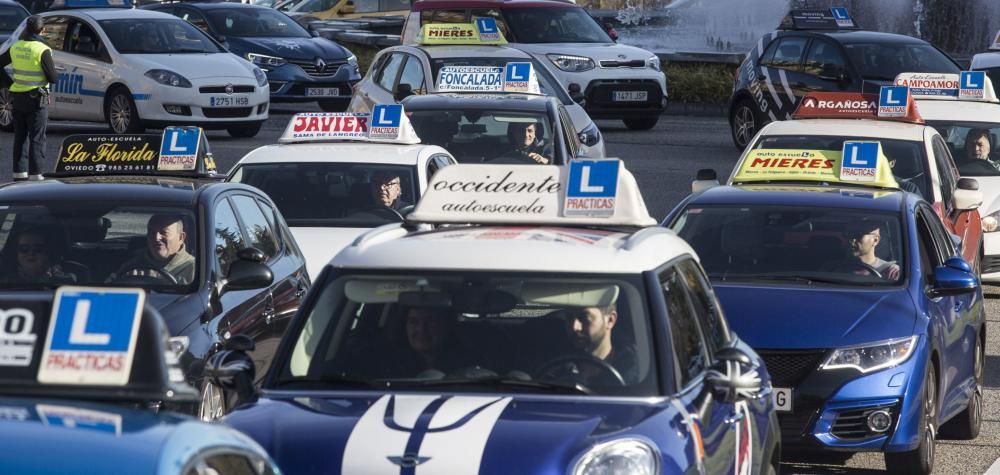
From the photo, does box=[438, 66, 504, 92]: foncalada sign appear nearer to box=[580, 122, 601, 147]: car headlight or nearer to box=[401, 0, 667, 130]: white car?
box=[580, 122, 601, 147]: car headlight

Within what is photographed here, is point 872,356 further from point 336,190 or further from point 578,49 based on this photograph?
point 578,49

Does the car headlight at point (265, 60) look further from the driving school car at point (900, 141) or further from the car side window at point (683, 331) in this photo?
the car side window at point (683, 331)

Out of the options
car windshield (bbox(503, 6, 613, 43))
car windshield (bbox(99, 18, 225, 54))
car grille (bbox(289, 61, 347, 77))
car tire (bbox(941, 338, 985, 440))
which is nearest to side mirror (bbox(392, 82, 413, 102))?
car windshield (bbox(99, 18, 225, 54))

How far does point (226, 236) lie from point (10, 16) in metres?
21.7

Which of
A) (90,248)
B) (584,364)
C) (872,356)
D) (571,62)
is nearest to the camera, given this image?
(584,364)

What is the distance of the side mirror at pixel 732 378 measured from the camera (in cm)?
588

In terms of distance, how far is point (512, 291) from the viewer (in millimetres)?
6141

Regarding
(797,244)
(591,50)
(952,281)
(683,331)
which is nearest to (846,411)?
(952,281)

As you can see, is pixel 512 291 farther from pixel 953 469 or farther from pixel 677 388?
pixel 953 469

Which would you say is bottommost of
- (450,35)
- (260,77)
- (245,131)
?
(245,131)

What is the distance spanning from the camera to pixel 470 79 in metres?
17.4

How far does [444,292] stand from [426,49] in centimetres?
1349

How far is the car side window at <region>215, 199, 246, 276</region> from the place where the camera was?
347 inches

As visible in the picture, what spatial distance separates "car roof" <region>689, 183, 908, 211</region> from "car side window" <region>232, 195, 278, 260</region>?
2195 mm
